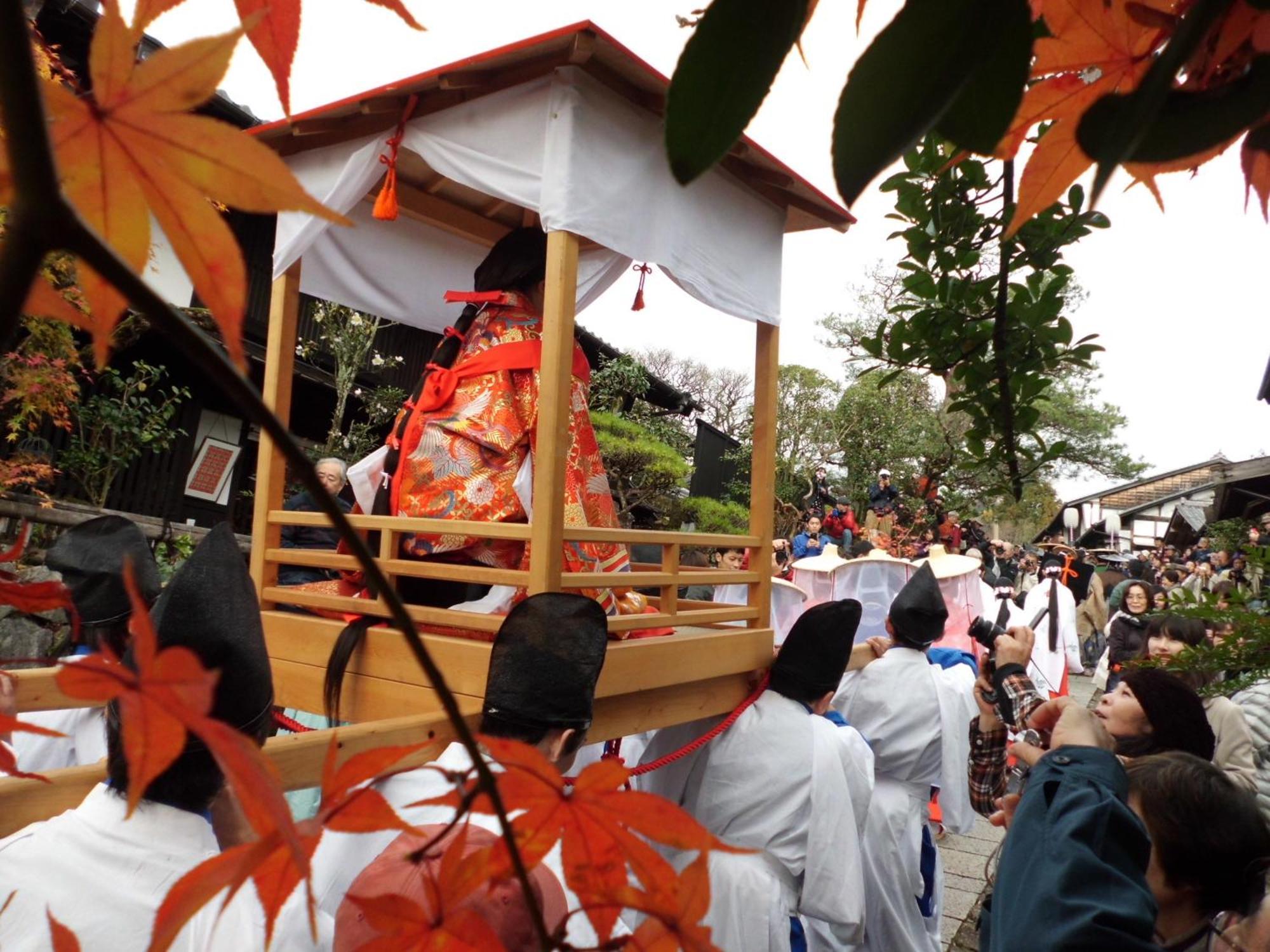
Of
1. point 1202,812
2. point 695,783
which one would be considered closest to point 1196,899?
point 1202,812

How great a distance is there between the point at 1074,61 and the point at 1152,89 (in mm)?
343

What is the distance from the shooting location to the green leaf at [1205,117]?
36 cm

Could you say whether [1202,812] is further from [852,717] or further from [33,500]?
[33,500]

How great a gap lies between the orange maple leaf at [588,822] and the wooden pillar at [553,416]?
1749 mm

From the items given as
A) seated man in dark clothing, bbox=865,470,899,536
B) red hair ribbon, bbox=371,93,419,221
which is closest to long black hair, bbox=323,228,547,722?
red hair ribbon, bbox=371,93,419,221

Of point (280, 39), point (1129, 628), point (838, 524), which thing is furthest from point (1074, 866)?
point (838, 524)

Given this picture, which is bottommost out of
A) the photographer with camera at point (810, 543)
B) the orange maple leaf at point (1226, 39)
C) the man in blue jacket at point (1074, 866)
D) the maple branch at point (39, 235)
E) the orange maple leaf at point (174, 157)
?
the man in blue jacket at point (1074, 866)

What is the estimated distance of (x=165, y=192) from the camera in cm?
33

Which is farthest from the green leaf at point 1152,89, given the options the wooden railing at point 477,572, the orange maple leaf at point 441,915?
the wooden railing at point 477,572

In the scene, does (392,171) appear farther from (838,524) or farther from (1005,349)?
(838,524)

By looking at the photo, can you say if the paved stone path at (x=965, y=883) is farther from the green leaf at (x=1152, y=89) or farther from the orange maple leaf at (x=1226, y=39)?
the green leaf at (x=1152, y=89)

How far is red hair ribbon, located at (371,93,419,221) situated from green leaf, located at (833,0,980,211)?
253cm

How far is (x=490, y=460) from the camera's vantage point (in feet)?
9.17

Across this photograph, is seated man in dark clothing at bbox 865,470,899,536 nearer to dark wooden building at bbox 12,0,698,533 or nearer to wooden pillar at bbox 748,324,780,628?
dark wooden building at bbox 12,0,698,533
